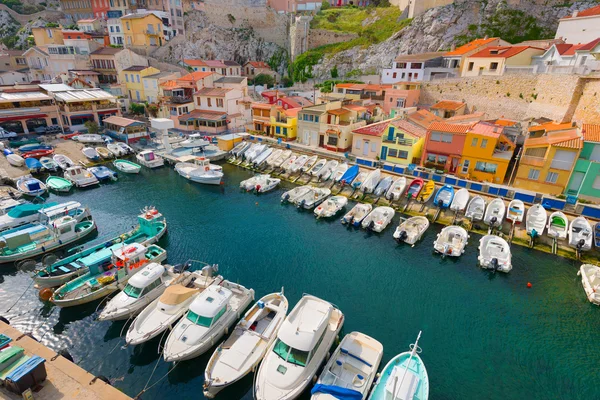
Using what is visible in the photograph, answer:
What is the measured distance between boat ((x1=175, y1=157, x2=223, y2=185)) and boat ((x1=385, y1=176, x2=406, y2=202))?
66.5 ft

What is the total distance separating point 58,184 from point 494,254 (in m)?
45.6

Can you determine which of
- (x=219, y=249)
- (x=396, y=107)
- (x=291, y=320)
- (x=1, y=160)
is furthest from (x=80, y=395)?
(x=396, y=107)

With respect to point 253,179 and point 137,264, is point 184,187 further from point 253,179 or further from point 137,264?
point 137,264

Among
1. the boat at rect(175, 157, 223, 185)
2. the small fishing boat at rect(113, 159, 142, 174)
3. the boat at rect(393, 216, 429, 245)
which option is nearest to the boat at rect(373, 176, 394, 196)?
the boat at rect(393, 216, 429, 245)

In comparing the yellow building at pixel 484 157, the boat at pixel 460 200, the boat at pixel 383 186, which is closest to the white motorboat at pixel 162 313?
the boat at pixel 383 186

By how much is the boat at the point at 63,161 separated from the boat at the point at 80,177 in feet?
12.2

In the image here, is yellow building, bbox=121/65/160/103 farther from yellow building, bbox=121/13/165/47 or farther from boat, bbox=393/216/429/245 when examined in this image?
boat, bbox=393/216/429/245

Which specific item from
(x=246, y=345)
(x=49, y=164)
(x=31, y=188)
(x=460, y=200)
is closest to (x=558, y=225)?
(x=460, y=200)

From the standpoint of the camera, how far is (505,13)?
68625 millimetres

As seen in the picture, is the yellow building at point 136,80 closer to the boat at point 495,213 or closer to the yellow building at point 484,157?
the yellow building at point 484,157

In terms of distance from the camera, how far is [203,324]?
17.0m

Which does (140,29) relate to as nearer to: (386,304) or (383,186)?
(383,186)

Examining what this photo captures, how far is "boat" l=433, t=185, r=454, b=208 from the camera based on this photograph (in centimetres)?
3164

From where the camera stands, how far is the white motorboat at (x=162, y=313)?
1689 centimetres
